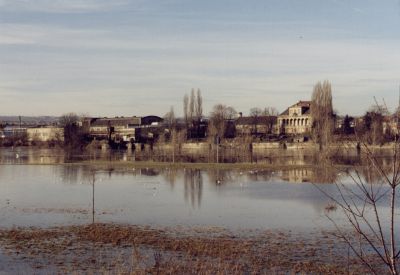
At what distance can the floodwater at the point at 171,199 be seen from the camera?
43.8 ft

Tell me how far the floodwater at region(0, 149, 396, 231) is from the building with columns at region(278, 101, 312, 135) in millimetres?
46215

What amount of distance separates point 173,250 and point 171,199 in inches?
308

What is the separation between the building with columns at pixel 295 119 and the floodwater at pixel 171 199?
152 feet

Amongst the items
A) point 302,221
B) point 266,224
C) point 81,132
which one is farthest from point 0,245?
point 81,132

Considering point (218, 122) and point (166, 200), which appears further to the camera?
point (218, 122)

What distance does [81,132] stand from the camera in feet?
238

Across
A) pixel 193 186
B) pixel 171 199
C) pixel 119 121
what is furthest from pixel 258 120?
pixel 171 199

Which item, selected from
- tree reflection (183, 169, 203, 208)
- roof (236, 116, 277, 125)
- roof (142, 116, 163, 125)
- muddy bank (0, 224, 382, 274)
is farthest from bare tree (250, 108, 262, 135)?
muddy bank (0, 224, 382, 274)

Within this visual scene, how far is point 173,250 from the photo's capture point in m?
9.85

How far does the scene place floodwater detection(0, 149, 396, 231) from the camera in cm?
1335

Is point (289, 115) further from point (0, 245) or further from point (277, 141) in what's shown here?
point (0, 245)

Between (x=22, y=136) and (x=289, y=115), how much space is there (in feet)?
157

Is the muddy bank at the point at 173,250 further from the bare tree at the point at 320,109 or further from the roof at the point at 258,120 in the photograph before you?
the roof at the point at 258,120

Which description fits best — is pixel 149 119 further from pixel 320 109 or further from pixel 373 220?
pixel 373 220
